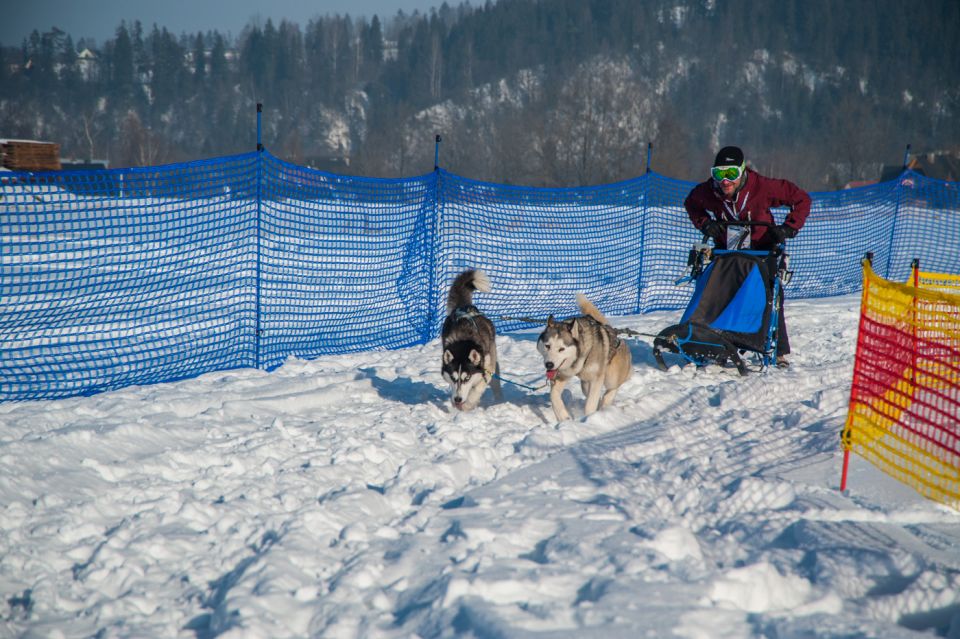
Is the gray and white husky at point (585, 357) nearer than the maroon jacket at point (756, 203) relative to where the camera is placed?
Yes

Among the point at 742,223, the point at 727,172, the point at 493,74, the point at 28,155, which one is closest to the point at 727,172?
the point at 727,172

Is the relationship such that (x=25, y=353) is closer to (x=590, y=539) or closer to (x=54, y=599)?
(x=54, y=599)

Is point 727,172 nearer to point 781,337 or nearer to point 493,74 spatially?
point 781,337

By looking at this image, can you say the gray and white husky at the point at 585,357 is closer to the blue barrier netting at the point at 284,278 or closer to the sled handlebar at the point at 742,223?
the sled handlebar at the point at 742,223

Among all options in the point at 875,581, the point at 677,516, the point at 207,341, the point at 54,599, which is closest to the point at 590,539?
the point at 677,516

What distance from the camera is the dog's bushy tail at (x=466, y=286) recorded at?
5707 mm

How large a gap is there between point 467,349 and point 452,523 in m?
2.04

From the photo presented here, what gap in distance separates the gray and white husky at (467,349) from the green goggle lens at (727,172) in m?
2.15

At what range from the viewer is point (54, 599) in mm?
2744

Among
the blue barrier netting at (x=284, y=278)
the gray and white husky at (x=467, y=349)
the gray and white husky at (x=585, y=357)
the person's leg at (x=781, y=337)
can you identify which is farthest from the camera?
the blue barrier netting at (x=284, y=278)

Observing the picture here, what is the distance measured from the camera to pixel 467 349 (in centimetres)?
520

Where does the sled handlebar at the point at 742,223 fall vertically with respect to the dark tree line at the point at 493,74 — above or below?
below

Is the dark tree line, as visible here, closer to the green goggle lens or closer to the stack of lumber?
the stack of lumber

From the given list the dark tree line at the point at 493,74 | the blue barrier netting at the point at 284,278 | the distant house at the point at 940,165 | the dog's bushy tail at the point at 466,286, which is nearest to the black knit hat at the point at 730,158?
the dog's bushy tail at the point at 466,286
